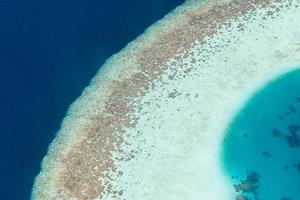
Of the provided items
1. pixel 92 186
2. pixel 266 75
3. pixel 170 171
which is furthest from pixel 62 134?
pixel 266 75

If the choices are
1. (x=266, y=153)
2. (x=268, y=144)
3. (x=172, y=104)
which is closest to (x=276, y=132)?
(x=268, y=144)

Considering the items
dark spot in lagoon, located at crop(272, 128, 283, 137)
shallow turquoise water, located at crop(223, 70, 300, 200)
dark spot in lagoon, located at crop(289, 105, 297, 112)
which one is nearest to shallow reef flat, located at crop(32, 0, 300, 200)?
shallow turquoise water, located at crop(223, 70, 300, 200)

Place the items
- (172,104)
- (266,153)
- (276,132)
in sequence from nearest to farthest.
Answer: (266,153) < (276,132) < (172,104)

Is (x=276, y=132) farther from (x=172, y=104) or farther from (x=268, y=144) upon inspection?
(x=172, y=104)

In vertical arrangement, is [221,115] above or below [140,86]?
below

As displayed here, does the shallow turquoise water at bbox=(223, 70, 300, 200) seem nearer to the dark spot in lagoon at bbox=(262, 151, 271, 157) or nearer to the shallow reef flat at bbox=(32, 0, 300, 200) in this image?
the dark spot in lagoon at bbox=(262, 151, 271, 157)

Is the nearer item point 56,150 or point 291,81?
point 56,150

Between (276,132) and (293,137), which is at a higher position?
(276,132)

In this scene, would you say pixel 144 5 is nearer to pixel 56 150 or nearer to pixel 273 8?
pixel 273 8
